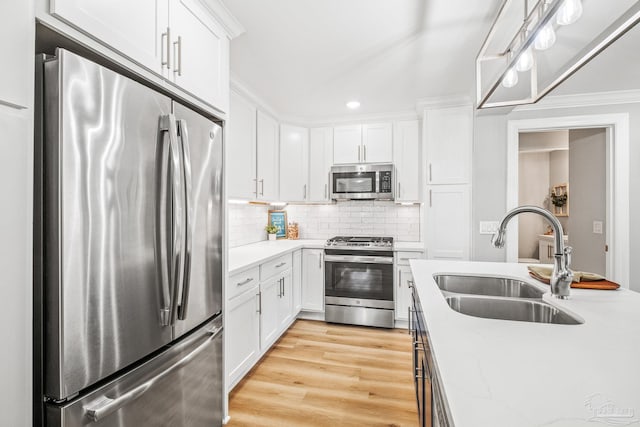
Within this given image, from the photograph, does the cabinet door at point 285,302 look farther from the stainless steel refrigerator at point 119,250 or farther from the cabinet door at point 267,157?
the stainless steel refrigerator at point 119,250

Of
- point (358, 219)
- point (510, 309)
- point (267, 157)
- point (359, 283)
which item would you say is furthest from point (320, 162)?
point (510, 309)

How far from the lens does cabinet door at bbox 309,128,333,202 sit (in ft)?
12.7

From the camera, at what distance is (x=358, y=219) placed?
407 centimetres

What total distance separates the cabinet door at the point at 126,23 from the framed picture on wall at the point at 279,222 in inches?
113

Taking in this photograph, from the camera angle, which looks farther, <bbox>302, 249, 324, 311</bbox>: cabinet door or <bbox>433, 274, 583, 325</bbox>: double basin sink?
<bbox>302, 249, 324, 311</bbox>: cabinet door

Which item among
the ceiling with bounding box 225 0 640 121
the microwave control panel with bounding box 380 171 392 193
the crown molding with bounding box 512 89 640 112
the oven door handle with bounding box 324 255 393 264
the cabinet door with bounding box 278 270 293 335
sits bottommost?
the cabinet door with bounding box 278 270 293 335

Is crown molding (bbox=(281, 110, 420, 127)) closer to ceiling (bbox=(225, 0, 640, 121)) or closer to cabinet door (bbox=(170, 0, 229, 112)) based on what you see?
ceiling (bbox=(225, 0, 640, 121))

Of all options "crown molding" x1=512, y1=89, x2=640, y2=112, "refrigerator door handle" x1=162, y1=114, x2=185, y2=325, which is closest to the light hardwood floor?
"refrigerator door handle" x1=162, y1=114, x2=185, y2=325

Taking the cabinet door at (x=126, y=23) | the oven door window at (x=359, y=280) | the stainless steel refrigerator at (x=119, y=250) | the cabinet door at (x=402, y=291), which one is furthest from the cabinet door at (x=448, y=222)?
the cabinet door at (x=126, y=23)

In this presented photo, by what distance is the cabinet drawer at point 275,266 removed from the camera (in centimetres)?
261

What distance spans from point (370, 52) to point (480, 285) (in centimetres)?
175

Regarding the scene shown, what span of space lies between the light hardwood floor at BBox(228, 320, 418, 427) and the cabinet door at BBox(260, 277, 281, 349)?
17cm

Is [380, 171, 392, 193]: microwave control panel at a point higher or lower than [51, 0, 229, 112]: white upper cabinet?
lower

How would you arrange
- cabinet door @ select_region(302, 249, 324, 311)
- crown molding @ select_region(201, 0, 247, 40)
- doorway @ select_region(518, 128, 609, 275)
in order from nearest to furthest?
crown molding @ select_region(201, 0, 247, 40)
doorway @ select_region(518, 128, 609, 275)
cabinet door @ select_region(302, 249, 324, 311)
